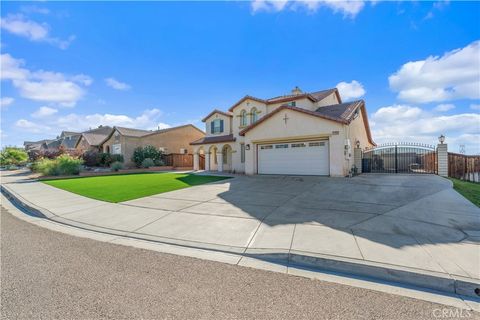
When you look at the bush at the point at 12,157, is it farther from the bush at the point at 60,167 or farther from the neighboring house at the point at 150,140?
the bush at the point at 60,167

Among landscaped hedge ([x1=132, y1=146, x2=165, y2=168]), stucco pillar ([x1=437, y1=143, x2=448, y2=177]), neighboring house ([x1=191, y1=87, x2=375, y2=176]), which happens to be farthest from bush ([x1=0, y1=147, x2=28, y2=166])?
stucco pillar ([x1=437, y1=143, x2=448, y2=177])

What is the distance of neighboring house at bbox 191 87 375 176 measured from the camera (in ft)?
44.8

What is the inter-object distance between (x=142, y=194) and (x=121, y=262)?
623 cm

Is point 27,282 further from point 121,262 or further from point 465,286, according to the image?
point 465,286

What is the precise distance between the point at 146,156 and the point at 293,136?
65.4 ft

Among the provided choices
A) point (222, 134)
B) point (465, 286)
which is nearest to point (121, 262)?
point (465, 286)

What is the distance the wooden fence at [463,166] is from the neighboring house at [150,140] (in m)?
27.8

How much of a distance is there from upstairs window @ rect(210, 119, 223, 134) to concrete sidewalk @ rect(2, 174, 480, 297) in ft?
48.2

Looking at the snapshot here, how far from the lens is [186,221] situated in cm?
619

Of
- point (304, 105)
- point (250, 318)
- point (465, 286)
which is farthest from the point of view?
point (304, 105)

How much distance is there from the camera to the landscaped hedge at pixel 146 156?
27.5 metres

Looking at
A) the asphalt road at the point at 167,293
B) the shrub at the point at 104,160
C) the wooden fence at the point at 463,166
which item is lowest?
the asphalt road at the point at 167,293

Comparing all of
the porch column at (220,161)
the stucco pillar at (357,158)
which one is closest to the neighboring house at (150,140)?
the porch column at (220,161)

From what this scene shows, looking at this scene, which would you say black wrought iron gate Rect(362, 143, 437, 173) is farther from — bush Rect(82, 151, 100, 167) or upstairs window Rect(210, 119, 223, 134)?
bush Rect(82, 151, 100, 167)
